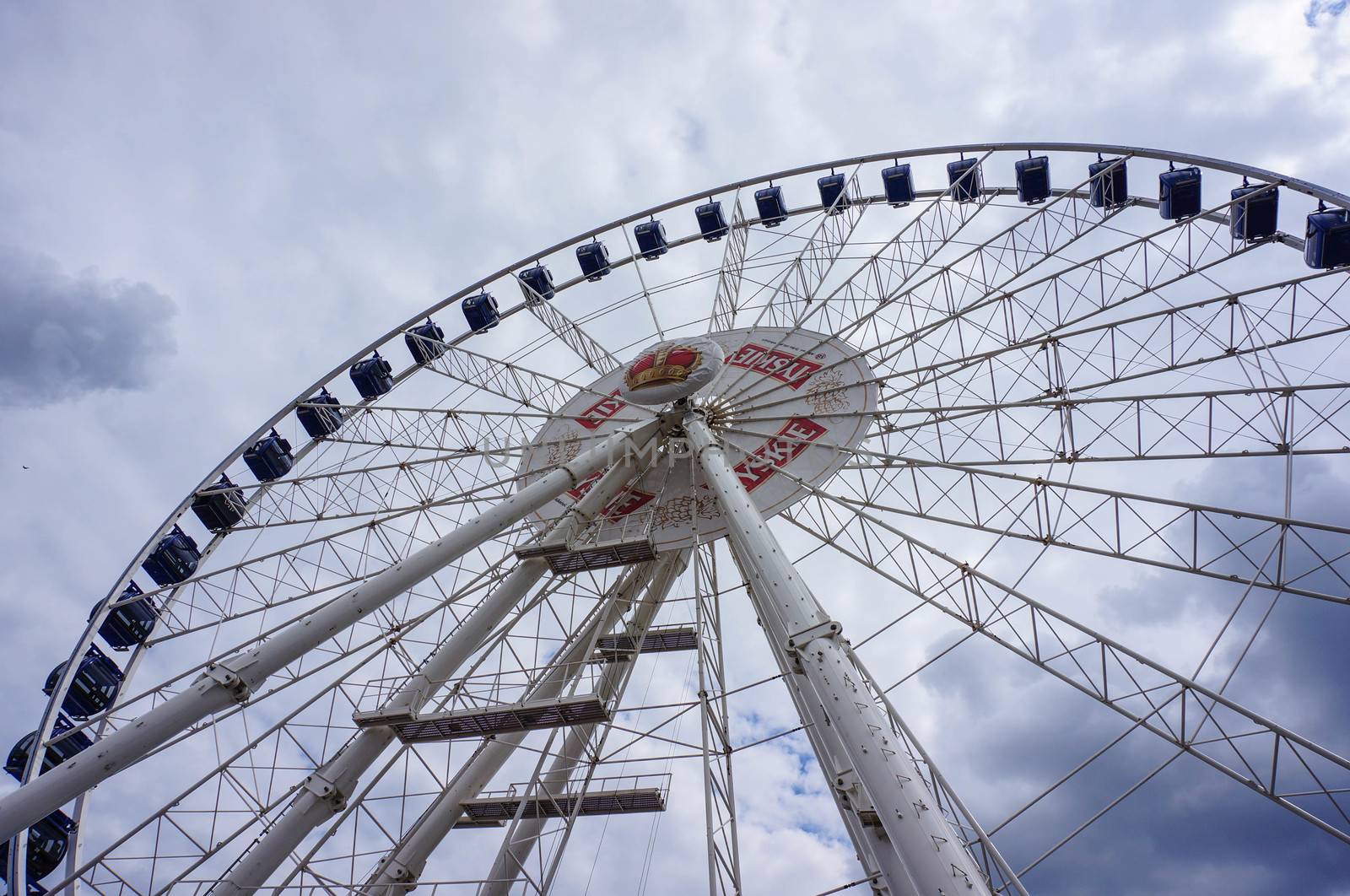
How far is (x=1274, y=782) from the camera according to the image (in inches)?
494

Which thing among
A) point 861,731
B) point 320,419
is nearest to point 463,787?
point 861,731

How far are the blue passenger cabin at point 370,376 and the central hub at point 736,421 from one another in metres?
5.20

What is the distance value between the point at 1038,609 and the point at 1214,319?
7164mm

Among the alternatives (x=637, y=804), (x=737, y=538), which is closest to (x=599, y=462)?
(x=737, y=538)

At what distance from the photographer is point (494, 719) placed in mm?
15133

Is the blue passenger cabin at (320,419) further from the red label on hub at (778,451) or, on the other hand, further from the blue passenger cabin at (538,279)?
the red label on hub at (778,451)

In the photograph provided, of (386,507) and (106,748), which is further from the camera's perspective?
(386,507)

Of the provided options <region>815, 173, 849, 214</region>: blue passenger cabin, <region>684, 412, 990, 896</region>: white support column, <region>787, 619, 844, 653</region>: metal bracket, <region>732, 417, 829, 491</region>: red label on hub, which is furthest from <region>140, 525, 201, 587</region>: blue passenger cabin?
<region>815, 173, 849, 214</region>: blue passenger cabin

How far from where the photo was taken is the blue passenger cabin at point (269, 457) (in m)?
24.1

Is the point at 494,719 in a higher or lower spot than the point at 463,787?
lower

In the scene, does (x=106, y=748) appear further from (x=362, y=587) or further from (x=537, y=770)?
(x=537, y=770)

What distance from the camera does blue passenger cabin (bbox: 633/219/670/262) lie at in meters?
27.6

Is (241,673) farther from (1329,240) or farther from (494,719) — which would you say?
(1329,240)

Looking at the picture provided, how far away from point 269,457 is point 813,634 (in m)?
18.4
